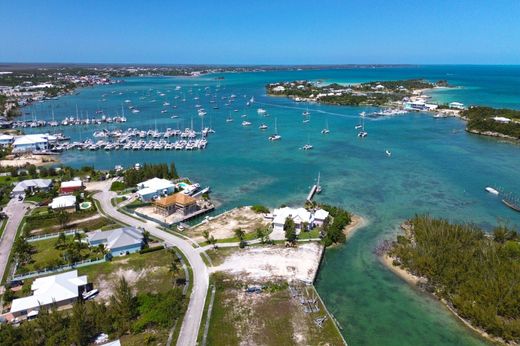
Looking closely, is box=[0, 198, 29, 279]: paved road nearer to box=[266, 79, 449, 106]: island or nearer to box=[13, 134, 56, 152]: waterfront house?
box=[13, 134, 56, 152]: waterfront house

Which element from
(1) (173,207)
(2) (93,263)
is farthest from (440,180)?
(2) (93,263)

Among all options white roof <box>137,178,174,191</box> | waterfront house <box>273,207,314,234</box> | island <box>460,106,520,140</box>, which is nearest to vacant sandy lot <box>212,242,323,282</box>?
waterfront house <box>273,207,314,234</box>

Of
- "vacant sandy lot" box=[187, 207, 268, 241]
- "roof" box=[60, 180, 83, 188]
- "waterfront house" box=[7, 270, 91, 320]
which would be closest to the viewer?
"waterfront house" box=[7, 270, 91, 320]

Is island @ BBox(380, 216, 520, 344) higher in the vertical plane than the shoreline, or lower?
higher

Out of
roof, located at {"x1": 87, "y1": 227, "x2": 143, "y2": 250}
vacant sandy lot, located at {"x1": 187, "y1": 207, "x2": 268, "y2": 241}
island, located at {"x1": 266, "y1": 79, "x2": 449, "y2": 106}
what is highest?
island, located at {"x1": 266, "y1": 79, "x2": 449, "y2": 106}

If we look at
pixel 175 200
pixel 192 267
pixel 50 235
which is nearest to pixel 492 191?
pixel 192 267

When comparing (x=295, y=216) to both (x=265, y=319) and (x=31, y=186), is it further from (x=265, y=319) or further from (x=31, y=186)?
(x=31, y=186)
